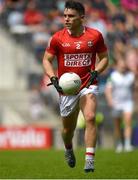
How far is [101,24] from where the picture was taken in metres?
24.2

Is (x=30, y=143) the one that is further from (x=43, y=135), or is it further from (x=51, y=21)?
(x=51, y=21)

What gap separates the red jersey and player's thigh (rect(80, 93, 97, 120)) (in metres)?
0.20

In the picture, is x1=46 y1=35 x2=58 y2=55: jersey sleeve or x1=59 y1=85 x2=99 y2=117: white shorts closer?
x1=59 y1=85 x2=99 y2=117: white shorts

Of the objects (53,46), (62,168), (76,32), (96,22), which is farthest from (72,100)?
(96,22)

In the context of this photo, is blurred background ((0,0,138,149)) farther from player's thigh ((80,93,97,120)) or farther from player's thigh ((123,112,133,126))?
player's thigh ((80,93,97,120))

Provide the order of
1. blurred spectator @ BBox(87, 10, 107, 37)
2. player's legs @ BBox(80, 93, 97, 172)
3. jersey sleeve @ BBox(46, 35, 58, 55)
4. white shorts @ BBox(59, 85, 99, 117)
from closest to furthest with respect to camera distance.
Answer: player's legs @ BBox(80, 93, 97, 172), white shorts @ BBox(59, 85, 99, 117), jersey sleeve @ BBox(46, 35, 58, 55), blurred spectator @ BBox(87, 10, 107, 37)

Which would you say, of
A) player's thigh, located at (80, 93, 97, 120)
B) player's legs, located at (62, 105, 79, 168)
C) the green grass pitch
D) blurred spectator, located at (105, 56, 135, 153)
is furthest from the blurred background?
player's thigh, located at (80, 93, 97, 120)

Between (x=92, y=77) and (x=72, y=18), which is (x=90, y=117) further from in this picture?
(x=72, y=18)

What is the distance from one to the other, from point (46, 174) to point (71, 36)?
1998 millimetres

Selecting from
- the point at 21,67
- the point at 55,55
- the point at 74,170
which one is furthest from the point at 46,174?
the point at 21,67

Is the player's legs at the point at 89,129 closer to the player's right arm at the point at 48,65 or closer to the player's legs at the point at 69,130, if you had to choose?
the player's legs at the point at 69,130

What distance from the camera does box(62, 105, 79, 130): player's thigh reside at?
39.3 ft

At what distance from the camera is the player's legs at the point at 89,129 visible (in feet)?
37.3

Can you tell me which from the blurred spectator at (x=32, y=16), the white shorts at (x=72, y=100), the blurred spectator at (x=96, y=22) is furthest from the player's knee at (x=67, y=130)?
the blurred spectator at (x=32, y=16)
